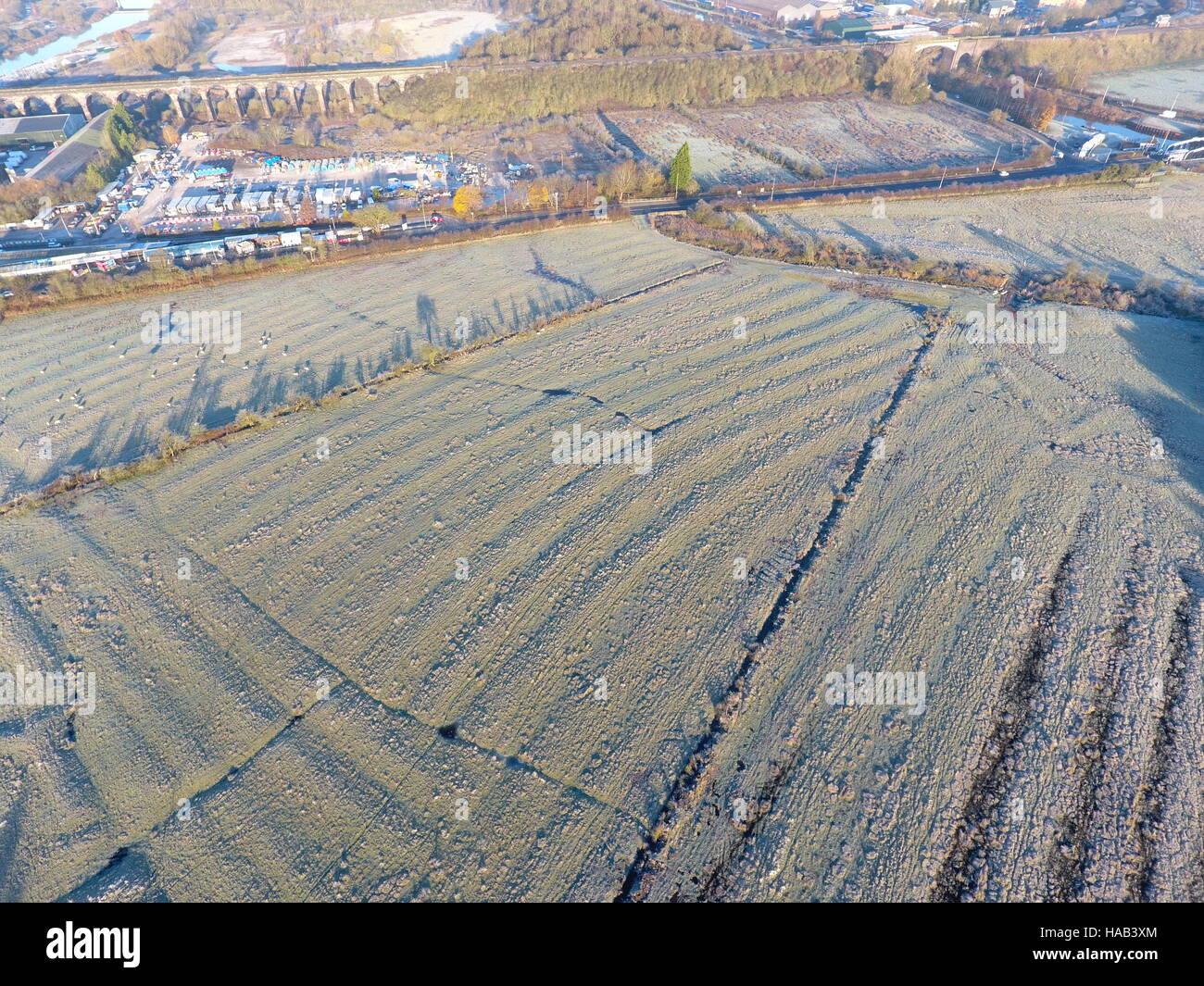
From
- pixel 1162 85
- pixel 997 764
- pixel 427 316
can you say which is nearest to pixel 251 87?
pixel 427 316

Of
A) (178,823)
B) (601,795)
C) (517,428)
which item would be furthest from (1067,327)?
(178,823)

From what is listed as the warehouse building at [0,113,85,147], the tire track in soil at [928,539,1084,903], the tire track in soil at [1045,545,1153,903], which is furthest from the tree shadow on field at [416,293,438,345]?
the warehouse building at [0,113,85,147]

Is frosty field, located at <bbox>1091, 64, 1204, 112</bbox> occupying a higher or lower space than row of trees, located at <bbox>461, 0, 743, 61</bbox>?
lower

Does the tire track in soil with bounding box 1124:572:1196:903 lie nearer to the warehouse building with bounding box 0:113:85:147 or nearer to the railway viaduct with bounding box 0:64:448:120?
the railway viaduct with bounding box 0:64:448:120

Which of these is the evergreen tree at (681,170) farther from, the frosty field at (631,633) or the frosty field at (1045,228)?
the frosty field at (631,633)

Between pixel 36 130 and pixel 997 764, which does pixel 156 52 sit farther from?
pixel 997 764

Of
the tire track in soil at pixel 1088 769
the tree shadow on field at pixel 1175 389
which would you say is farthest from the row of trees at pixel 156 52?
the tire track in soil at pixel 1088 769
